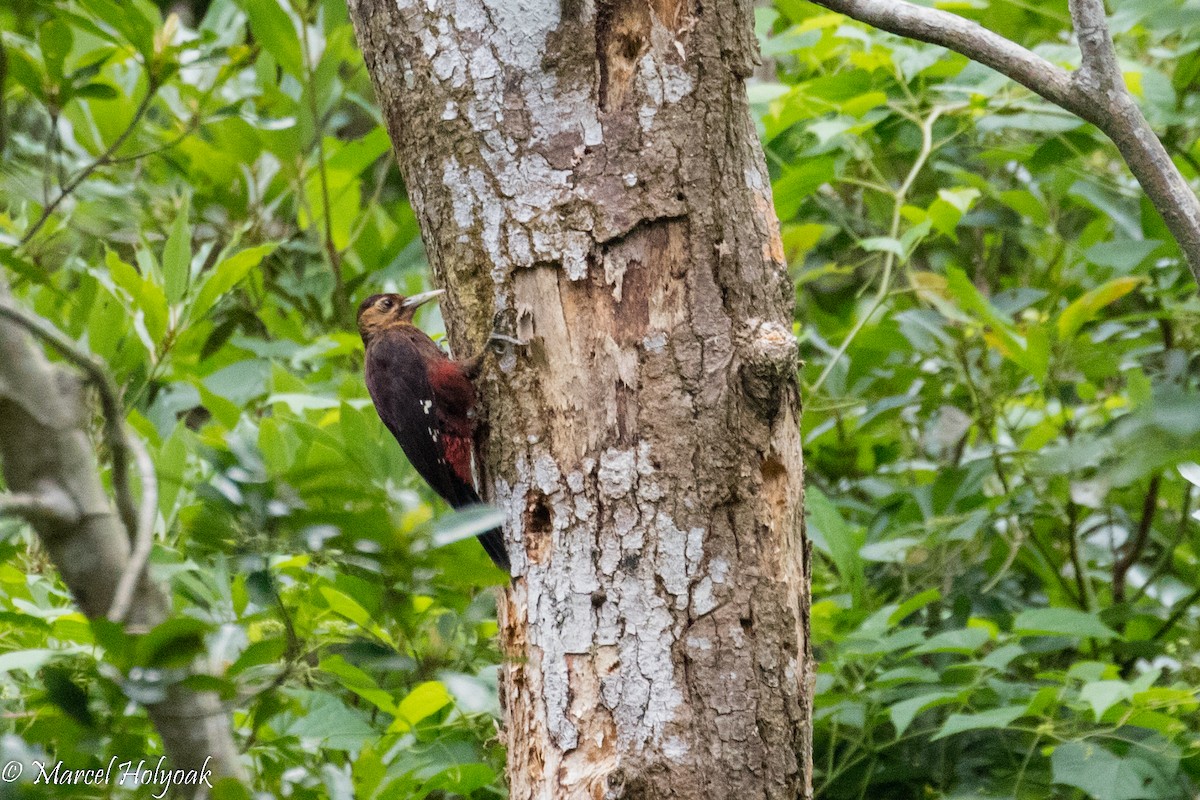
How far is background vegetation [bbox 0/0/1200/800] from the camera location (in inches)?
86.8

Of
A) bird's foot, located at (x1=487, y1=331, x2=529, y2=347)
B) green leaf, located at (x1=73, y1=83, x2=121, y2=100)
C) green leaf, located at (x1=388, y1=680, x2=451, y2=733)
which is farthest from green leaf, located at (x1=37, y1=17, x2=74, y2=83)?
green leaf, located at (x1=388, y1=680, x2=451, y2=733)

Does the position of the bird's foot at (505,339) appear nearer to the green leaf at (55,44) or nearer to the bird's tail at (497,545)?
the bird's tail at (497,545)

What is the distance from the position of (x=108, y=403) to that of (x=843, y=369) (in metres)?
2.69

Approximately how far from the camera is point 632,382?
181 centimetres

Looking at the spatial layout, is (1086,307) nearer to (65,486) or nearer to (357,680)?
(357,680)

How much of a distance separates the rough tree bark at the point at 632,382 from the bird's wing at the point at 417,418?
721 millimetres

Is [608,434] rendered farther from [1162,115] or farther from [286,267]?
[286,267]

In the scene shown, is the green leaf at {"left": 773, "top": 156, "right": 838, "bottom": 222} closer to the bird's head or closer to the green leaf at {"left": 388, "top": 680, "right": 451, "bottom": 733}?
the bird's head

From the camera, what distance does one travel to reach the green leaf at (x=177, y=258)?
2703 mm

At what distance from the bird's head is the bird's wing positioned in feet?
0.64

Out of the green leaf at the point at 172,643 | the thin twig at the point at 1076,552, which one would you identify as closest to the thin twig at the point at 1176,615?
the thin twig at the point at 1076,552

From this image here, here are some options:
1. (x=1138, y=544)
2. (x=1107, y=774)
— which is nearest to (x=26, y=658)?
(x=1107, y=774)

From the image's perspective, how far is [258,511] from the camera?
1.03 meters

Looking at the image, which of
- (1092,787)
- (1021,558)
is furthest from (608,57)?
(1021,558)
